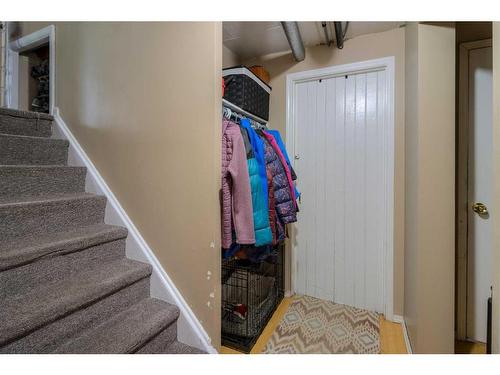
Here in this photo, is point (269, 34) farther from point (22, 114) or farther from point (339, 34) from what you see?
point (22, 114)

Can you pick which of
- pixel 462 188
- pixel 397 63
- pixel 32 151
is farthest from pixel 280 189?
pixel 32 151

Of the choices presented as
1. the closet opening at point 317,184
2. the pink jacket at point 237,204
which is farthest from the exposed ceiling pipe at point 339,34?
the pink jacket at point 237,204

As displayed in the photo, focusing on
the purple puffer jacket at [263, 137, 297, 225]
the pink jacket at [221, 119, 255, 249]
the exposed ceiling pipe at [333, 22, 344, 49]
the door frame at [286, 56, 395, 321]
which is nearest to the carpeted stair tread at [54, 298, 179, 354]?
the pink jacket at [221, 119, 255, 249]

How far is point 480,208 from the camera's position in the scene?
144 centimetres

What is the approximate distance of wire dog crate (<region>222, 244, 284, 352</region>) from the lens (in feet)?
4.86

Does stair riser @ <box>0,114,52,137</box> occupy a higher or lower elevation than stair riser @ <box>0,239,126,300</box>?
higher

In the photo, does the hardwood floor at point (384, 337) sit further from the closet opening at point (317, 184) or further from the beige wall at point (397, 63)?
the beige wall at point (397, 63)

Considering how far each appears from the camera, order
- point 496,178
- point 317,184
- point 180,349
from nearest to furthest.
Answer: point 496,178
point 180,349
point 317,184

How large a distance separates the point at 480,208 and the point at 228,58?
209 cm

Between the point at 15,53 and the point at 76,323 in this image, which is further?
the point at 15,53

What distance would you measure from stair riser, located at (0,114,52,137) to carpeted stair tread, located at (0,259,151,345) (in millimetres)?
1061

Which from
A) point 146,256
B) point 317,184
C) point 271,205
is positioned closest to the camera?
point 146,256

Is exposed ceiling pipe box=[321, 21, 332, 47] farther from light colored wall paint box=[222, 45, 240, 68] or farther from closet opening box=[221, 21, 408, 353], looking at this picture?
light colored wall paint box=[222, 45, 240, 68]
